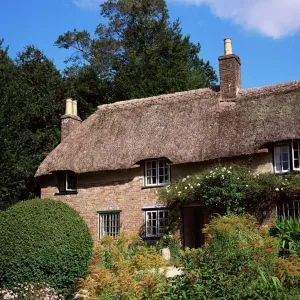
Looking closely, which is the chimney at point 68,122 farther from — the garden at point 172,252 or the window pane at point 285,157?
the window pane at point 285,157

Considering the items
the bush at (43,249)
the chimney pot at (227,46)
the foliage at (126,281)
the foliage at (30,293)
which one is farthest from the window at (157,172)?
the foliage at (126,281)

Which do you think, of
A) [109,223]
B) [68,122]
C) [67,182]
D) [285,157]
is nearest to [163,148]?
[109,223]

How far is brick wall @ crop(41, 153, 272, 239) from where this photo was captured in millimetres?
18797

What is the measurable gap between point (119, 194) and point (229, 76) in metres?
6.34

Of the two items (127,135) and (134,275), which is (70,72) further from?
(134,275)

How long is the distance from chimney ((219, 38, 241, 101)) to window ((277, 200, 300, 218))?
16.0ft

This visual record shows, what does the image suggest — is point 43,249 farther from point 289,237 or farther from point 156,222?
point 156,222

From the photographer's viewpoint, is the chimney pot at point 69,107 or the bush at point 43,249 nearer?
the bush at point 43,249

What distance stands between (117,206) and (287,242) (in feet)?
27.8

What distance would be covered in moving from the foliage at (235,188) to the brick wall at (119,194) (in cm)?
112

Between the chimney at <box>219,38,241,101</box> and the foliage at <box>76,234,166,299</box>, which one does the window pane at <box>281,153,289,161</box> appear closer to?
the chimney at <box>219,38,241,101</box>

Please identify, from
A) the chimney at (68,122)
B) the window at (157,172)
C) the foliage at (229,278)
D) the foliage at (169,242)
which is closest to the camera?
the foliage at (229,278)

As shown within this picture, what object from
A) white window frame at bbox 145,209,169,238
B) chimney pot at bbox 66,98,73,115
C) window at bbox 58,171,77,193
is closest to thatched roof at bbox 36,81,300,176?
window at bbox 58,171,77,193

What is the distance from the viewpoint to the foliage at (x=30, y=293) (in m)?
9.66
